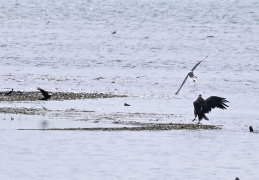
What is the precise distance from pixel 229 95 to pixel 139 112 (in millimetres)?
5197

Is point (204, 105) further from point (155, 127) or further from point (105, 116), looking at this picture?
point (105, 116)

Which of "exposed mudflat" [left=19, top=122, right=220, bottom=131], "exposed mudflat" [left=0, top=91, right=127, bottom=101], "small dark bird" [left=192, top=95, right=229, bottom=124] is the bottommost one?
"exposed mudflat" [left=19, top=122, right=220, bottom=131]

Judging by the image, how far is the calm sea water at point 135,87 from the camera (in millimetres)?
16531

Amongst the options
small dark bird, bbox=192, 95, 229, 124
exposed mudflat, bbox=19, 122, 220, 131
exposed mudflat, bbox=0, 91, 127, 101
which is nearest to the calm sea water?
exposed mudflat, bbox=19, 122, 220, 131

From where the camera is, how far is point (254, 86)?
96.3ft

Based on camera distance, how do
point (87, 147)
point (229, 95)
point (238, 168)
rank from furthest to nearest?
point (229, 95) < point (87, 147) < point (238, 168)

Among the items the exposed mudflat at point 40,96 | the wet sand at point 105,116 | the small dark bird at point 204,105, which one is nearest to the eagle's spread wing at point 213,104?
the small dark bird at point 204,105

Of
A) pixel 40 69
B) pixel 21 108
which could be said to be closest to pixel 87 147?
pixel 21 108

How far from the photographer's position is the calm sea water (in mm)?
16531

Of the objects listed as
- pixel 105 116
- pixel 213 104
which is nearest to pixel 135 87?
pixel 105 116

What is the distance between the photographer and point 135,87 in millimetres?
28719

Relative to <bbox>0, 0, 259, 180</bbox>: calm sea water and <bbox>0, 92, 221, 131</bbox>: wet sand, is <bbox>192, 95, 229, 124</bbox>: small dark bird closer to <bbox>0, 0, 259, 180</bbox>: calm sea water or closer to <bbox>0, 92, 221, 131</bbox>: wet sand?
<bbox>0, 92, 221, 131</bbox>: wet sand

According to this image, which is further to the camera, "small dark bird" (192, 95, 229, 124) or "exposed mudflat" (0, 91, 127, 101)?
"exposed mudflat" (0, 91, 127, 101)

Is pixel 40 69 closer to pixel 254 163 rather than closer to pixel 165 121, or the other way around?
pixel 165 121
